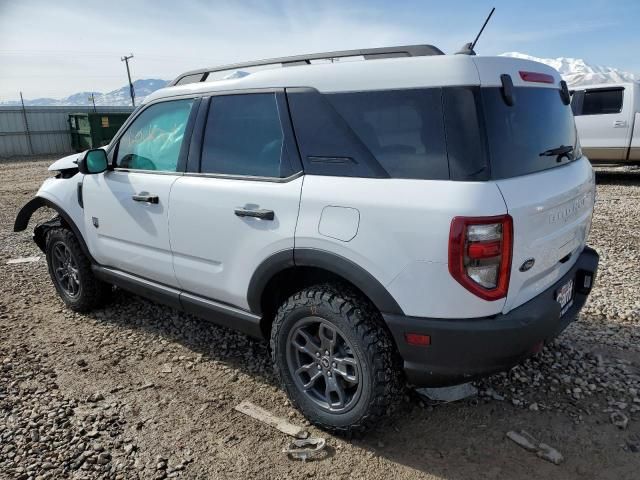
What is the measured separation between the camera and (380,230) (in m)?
2.18

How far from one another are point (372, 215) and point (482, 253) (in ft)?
1.63

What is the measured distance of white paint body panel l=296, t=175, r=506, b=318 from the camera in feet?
6.66

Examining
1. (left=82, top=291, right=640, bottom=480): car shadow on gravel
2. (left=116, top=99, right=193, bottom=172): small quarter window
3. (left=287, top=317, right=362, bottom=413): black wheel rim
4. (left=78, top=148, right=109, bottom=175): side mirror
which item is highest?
(left=116, top=99, right=193, bottom=172): small quarter window

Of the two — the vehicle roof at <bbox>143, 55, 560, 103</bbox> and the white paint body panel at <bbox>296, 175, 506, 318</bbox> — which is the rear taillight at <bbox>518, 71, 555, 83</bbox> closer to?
the vehicle roof at <bbox>143, 55, 560, 103</bbox>

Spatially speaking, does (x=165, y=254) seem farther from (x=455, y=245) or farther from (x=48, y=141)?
(x=48, y=141)

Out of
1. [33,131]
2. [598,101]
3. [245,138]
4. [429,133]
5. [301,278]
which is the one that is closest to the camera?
[429,133]

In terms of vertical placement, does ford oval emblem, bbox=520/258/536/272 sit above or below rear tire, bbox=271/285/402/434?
above

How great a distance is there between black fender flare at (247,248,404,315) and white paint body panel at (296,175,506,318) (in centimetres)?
3

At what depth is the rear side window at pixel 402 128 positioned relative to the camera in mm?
Answer: 2133

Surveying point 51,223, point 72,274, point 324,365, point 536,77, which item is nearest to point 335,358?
point 324,365

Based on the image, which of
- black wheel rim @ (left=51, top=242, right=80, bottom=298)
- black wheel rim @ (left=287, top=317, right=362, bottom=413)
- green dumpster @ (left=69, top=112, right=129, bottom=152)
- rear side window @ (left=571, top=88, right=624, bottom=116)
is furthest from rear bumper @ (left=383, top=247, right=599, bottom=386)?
green dumpster @ (left=69, top=112, right=129, bottom=152)

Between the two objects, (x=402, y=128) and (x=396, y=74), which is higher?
(x=396, y=74)

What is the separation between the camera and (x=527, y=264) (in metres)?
2.20

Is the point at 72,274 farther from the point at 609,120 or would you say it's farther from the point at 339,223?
the point at 609,120
